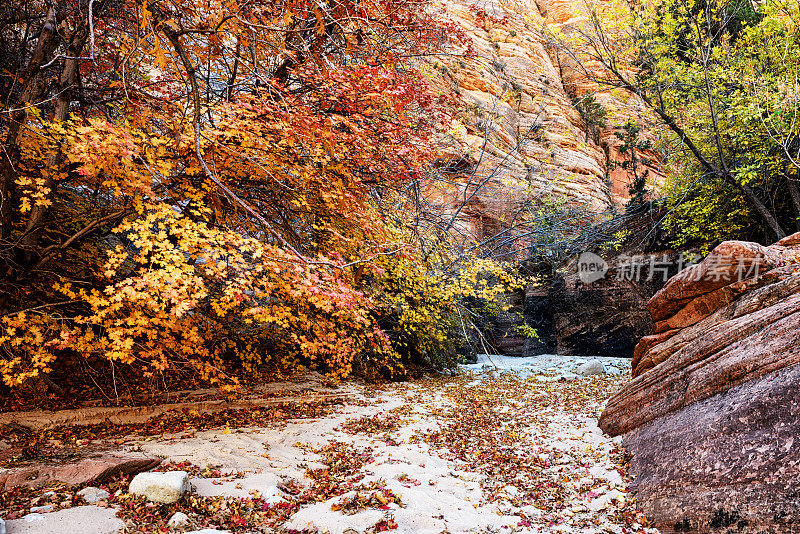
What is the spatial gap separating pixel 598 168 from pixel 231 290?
27.7m

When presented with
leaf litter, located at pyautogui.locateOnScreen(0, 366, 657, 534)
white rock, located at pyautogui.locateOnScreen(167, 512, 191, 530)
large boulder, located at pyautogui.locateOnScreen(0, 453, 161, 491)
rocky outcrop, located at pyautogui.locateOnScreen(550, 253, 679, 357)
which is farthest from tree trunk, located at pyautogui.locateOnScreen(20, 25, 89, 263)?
rocky outcrop, located at pyautogui.locateOnScreen(550, 253, 679, 357)

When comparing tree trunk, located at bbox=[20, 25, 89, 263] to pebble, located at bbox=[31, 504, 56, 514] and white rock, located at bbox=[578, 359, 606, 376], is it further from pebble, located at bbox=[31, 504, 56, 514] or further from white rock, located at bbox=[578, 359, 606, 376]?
white rock, located at bbox=[578, 359, 606, 376]

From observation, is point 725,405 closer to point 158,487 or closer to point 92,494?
point 158,487

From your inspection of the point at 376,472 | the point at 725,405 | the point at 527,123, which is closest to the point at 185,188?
→ the point at 376,472

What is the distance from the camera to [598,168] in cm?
2689

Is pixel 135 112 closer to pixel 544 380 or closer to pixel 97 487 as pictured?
pixel 97 487

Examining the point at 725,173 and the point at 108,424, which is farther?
the point at 725,173

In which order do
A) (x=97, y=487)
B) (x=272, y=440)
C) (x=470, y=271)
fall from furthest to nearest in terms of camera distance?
(x=470, y=271) < (x=272, y=440) < (x=97, y=487)

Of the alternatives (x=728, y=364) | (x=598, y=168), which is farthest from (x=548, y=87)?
(x=728, y=364)

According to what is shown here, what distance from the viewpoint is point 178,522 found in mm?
2924

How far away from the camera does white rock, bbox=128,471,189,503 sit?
10.5ft

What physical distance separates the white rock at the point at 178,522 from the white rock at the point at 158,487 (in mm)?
258

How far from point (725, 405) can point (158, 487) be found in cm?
519

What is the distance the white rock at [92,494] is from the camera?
123 inches
